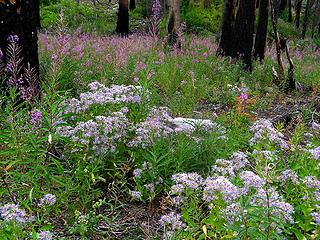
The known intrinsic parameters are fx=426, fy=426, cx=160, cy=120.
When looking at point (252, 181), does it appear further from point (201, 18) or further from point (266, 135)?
point (201, 18)

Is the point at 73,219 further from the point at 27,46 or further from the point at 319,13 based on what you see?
the point at 319,13

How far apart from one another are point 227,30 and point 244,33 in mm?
712

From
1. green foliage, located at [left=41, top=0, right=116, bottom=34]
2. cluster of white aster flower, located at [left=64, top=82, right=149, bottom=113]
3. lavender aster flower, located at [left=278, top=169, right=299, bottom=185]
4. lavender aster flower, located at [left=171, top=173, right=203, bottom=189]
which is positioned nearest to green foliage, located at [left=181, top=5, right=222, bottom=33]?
green foliage, located at [left=41, top=0, right=116, bottom=34]

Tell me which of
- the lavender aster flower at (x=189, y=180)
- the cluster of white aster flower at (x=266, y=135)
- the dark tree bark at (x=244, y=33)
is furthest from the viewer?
the dark tree bark at (x=244, y=33)

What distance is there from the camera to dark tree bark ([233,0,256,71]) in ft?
42.1

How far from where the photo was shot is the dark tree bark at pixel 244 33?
12.8 meters

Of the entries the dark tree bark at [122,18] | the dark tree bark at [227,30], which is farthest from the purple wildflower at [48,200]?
the dark tree bark at [122,18]

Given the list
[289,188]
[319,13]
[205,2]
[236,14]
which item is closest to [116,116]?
[289,188]

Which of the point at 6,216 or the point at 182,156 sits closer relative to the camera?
the point at 6,216

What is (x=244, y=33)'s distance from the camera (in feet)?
42.9

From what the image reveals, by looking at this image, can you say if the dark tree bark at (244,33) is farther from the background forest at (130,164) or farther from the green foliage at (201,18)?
the green foliage at (201,18)

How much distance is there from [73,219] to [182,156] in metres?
1.16

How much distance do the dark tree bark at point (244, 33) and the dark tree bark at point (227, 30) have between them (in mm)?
227

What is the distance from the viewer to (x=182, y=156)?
4059 millimetres
